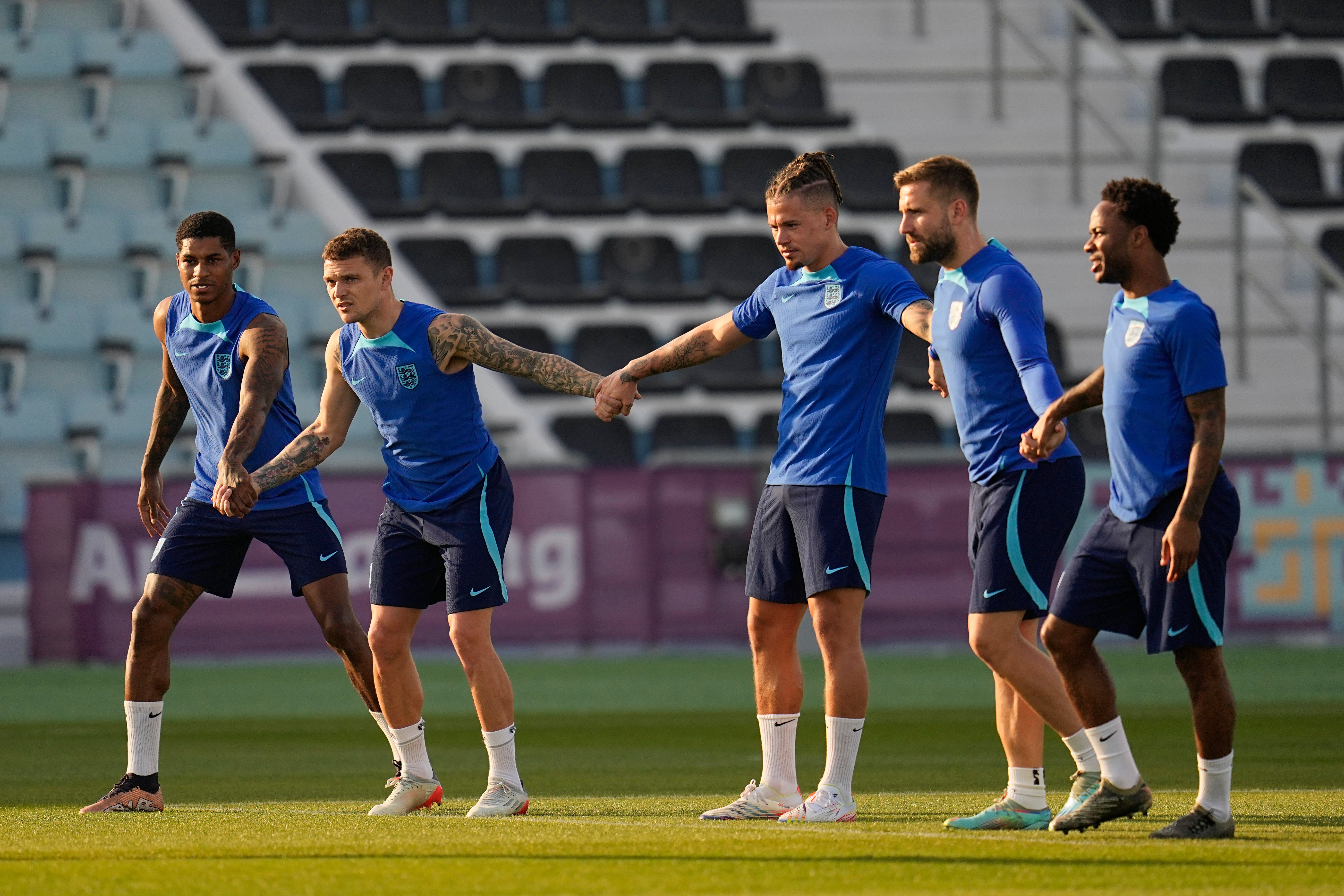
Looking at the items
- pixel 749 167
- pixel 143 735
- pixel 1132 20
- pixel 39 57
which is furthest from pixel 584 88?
pixel 143 735

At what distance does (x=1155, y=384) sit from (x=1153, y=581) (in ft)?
2.10

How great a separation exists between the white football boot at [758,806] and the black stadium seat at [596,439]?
13000 millimetres

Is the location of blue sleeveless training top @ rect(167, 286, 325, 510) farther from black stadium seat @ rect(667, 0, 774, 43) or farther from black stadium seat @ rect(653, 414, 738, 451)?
black stadium seat @ rect(667, 0, 774, 43)

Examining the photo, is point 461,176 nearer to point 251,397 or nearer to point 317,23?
point 317,23

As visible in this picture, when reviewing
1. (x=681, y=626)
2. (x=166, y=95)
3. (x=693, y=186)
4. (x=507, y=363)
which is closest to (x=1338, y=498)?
(x=681, y=626)

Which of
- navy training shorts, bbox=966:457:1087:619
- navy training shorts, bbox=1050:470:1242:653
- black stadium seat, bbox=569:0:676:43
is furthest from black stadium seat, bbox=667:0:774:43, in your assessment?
navy training shorts, bbox=1050:470:1242:653

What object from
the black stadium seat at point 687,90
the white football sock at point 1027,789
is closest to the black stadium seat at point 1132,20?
the black stadium seat at point 687,90

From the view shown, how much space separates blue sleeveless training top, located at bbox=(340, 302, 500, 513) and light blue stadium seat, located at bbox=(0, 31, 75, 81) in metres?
17.1

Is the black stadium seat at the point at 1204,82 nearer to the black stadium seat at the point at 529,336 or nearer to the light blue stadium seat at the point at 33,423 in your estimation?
the black stadium seat at the point at 529,336

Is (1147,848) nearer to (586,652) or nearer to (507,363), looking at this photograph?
(507,363)

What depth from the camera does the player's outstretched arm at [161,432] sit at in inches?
298

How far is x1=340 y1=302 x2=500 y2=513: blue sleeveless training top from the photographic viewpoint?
22.3ft

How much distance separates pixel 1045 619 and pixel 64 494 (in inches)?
468

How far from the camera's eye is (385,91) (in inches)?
894
